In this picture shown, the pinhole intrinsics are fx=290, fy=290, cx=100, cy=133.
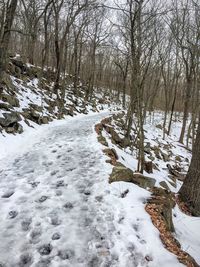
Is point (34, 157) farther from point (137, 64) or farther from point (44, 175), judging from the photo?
point (137, 64)

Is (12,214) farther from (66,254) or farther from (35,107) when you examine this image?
(35,107)

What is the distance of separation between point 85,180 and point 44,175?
943mm

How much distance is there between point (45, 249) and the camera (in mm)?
3643

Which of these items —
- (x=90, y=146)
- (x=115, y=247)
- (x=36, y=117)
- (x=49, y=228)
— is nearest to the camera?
(x=115, y=247)

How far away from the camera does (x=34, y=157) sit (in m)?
7.94

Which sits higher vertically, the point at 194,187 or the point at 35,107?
the point at 35,107

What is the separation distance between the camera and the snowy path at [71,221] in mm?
3552

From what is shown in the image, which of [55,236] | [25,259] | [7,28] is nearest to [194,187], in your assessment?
[55,236]

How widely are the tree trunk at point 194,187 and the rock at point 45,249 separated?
3565 millimetres

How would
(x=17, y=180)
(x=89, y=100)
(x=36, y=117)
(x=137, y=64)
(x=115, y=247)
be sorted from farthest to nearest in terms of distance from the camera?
(x=89, y=100) → (x=36, y=117) → (x=137, y=64) → (x=17, y=180) → (x=115, y=247)

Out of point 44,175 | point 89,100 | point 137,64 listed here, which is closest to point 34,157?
point 44,175

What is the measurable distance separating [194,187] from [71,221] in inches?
125

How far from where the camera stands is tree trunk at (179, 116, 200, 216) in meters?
6.23

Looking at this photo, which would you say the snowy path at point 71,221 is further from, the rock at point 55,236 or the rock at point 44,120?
the rock at point 44,120
